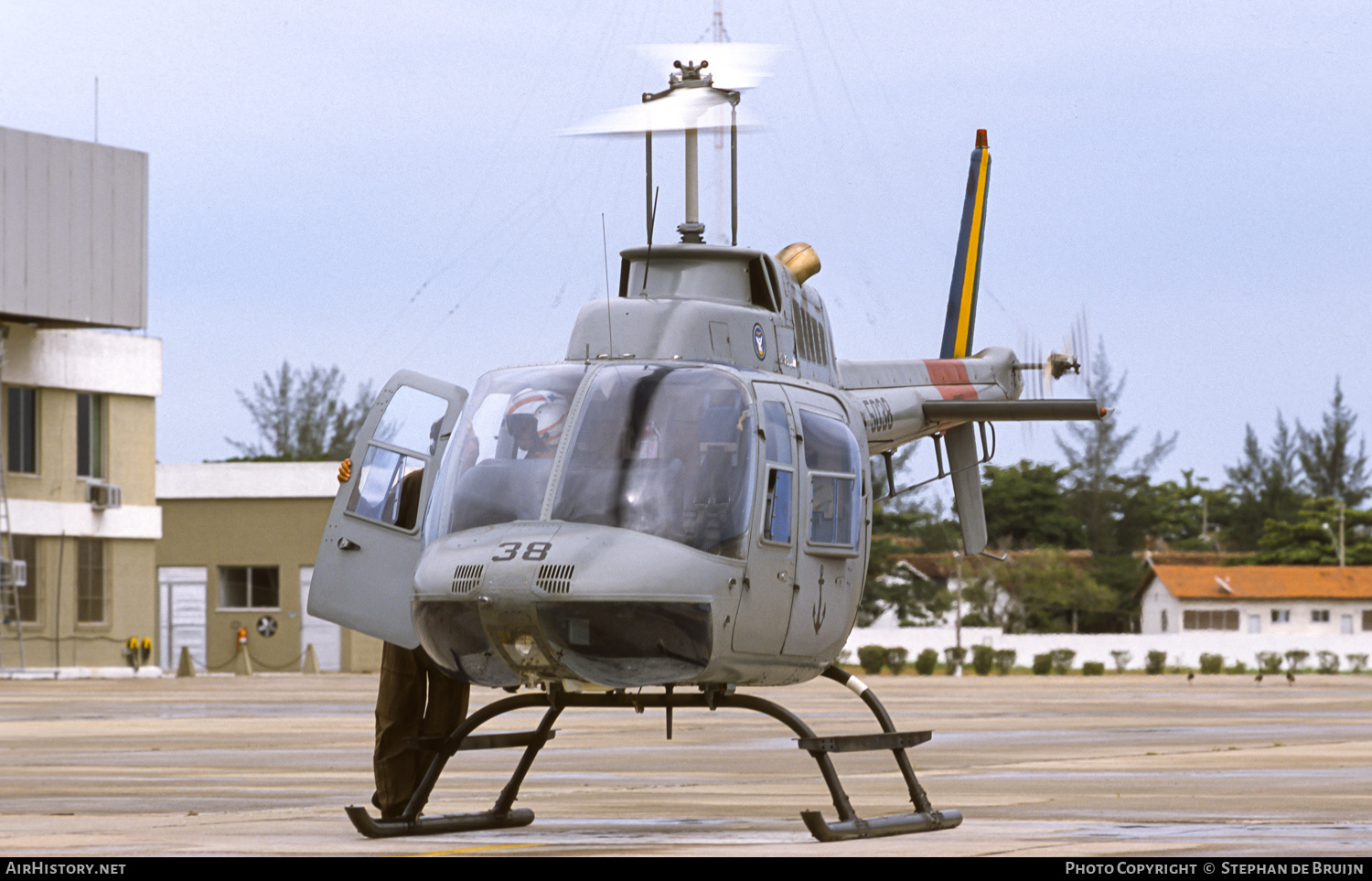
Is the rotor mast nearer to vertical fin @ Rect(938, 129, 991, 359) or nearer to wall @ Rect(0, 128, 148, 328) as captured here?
vertical fin @ Rect(938, 129, 991, 359)

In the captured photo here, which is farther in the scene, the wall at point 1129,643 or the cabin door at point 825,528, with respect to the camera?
the wall at point 1129,643

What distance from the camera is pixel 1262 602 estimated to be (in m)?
88.8

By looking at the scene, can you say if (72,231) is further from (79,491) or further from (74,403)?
(79,491)

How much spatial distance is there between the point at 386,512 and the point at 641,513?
2141 millimetres

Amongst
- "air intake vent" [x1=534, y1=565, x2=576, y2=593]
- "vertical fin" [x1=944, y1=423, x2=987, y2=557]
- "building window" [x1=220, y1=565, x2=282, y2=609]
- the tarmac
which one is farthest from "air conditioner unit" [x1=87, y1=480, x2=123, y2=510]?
"air intake vent" [x1=534, y1=565, x2=576, y2=593]

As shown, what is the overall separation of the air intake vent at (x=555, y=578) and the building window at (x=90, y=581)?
47.3m

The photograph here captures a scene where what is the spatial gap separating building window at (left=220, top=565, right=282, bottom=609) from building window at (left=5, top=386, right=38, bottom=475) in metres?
9.97

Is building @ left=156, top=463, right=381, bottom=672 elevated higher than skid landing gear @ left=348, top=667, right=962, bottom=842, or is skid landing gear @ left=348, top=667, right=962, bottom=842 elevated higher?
skid landing gear @ left=348, top=667, right=962, bottom=842

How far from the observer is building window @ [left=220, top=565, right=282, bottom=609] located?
61062 millimetres

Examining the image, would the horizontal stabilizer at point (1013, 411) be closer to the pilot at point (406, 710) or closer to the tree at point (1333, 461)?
the pilot at point (406, 710)

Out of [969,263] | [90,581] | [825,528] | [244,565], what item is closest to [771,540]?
[825,528]

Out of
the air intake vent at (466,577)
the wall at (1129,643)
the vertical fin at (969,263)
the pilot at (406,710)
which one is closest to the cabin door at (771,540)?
the air intake vent at (466,577)

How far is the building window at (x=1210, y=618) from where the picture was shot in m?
89.6

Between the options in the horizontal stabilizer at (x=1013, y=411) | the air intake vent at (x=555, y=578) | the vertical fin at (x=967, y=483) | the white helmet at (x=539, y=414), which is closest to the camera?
the air intake vent at (x=555, y=578)
